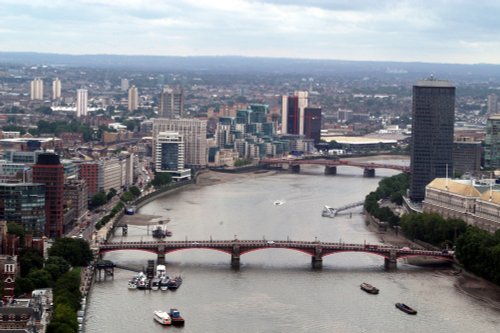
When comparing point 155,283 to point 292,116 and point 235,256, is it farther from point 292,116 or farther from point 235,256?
point 292,116

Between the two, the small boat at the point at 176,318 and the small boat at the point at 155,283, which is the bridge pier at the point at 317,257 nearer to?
the small boat at the point at 155,283

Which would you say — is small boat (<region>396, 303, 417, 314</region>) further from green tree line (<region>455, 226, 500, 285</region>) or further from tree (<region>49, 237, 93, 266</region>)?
tree (<region>49, 237, 93, 266</region>)

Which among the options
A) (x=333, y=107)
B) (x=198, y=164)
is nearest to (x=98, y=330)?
(x=198, y=164)

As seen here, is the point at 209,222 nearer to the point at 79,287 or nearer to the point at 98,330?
the point at 79,287

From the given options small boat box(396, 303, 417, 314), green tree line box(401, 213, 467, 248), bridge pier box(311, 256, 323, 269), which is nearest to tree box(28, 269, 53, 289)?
small boat box(396, 303, 417, 314)

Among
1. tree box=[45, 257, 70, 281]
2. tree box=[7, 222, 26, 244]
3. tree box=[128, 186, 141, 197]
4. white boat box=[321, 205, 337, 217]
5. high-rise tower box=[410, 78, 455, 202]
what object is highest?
high-rise tower box=[410, 78, 455, 202]

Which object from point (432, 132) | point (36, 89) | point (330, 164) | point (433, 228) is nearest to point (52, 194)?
point (433, 228)
